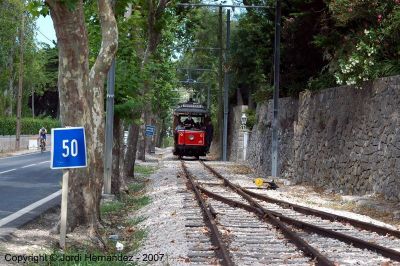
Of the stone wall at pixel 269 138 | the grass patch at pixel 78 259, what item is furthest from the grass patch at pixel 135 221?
the stone wall at pixel 269 138

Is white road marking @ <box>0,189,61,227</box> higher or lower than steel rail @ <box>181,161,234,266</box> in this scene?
lower

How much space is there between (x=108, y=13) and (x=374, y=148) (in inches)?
370

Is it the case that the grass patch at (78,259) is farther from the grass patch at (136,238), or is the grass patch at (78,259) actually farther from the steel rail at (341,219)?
the steel rail at (341,219)

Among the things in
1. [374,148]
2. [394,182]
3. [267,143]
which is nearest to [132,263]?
[394,182]

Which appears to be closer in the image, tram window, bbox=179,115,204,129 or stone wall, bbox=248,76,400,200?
stone wall, bbox=248,76,400,200

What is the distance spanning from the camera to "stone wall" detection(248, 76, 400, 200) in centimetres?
1778

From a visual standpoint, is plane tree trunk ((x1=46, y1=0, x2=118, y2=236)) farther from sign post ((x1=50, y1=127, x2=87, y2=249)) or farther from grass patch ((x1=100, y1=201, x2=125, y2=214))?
grass patch ((x1=100, y1=201, x2=125, y2=214))

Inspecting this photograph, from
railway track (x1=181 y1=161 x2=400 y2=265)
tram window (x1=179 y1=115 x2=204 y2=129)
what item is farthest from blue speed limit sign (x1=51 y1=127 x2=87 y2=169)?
tram window (x1=179 y1=115 x2=204 y2=129)

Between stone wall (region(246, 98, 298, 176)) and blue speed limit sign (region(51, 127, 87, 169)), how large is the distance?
66.7ft

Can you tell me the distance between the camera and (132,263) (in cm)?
909

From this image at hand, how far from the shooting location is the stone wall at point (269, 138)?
98.2ft

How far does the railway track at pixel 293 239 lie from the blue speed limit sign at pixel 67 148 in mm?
2129

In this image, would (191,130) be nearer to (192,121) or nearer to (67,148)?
(192,121)

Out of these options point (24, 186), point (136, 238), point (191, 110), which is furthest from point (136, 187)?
point (191, 110)
